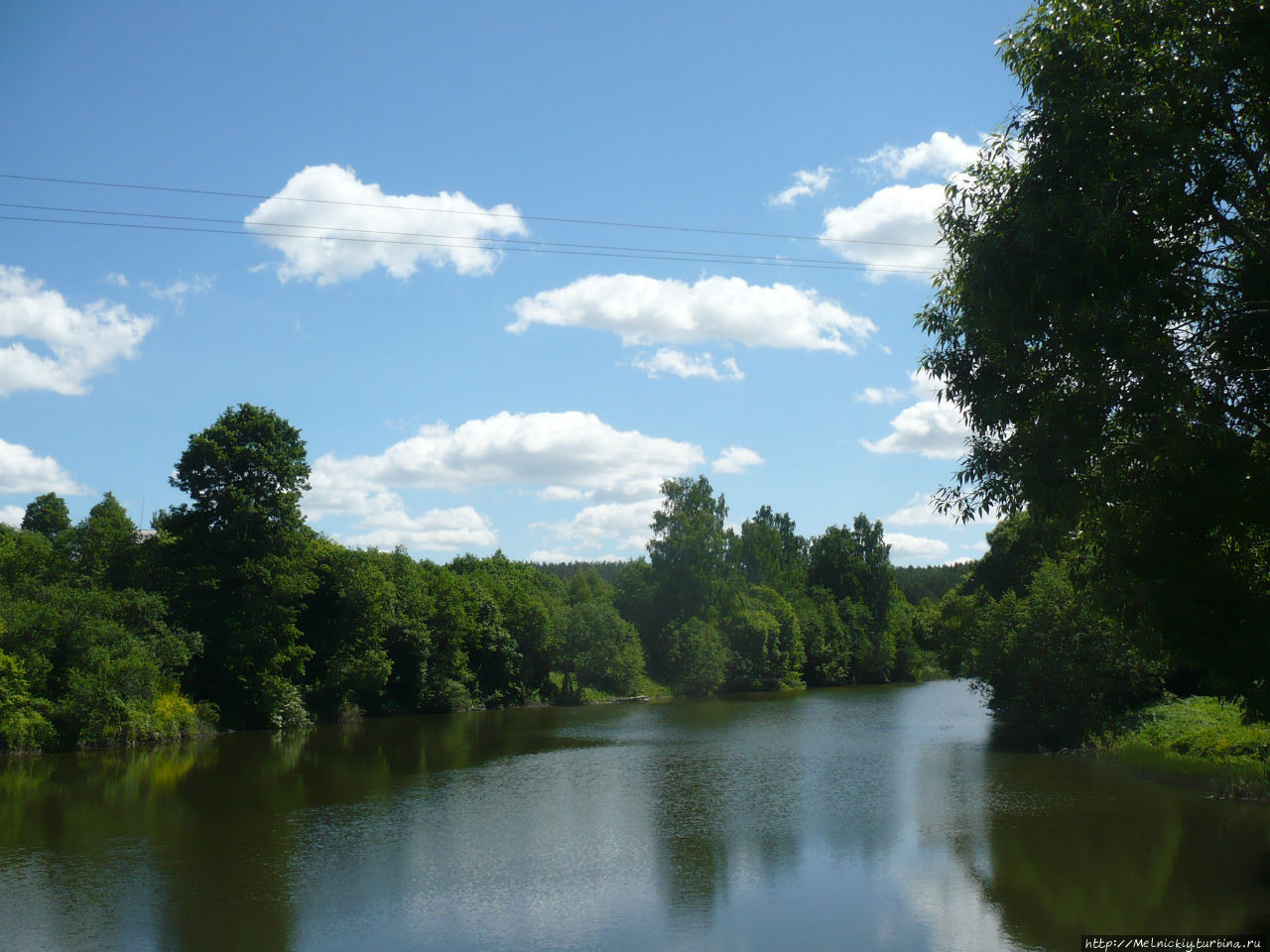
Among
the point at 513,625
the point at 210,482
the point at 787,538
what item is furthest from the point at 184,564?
the point at 787,538

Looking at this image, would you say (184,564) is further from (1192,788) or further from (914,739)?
(1192,788)

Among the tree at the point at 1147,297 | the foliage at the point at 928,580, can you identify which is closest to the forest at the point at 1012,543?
the tree at the point at 1147,297

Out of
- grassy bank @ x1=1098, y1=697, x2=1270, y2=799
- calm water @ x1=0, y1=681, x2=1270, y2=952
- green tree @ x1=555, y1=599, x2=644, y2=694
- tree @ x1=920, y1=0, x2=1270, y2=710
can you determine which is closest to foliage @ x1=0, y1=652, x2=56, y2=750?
calm water @ x1=0, y1=681, x2=1270, y2=952

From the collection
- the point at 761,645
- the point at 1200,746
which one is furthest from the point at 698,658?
the point at 1200,746

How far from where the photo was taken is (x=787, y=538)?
364 feet

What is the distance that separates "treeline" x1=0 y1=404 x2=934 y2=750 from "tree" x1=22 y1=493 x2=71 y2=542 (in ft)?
105

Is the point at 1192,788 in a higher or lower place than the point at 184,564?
lower

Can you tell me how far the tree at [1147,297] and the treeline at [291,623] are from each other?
32823 millimetres

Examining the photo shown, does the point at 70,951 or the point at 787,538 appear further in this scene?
the point at 787,538

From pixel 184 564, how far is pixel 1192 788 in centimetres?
4073

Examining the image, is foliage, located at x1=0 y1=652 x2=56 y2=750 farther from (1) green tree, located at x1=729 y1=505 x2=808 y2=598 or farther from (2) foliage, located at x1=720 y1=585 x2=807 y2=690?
(1) green tree, located at x1=729 y1=505 x2=808 y2=598

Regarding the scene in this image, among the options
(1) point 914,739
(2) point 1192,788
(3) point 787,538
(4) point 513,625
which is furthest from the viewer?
(3) point 787,538

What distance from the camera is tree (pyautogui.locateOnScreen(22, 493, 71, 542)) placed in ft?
277

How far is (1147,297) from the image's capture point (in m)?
11.4
